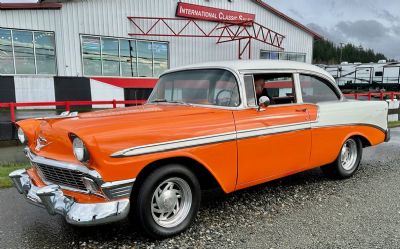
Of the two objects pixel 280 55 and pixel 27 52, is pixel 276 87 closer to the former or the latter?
pixel 27 52

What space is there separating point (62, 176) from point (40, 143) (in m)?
0.53

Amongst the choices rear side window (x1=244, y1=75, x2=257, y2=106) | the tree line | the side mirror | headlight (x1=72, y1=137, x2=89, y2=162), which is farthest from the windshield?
the tree line

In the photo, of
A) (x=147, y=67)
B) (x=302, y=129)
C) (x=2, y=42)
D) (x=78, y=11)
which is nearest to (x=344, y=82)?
(x=147, y=67)

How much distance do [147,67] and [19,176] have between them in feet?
43.3

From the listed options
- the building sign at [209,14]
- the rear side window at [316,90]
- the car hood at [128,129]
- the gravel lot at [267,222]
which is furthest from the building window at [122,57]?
the rear side window at [316,90]

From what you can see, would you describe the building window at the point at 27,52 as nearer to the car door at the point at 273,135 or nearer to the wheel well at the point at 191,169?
the car door at the point at 273,135

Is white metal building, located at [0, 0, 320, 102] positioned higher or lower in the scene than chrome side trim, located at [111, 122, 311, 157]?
higher

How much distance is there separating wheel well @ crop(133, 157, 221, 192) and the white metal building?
11.7 metres

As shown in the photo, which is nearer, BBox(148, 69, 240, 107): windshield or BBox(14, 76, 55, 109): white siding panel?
BBox(148, 69, 240, 107): windshield

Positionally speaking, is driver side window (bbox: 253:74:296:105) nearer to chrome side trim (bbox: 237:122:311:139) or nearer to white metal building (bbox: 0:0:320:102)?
chrome side trim (bbox: 237:122:311:139)

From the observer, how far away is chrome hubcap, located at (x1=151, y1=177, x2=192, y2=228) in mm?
3258

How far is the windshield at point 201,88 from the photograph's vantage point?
3926 mm

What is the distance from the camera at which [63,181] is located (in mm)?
3158

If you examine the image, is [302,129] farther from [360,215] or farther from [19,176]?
[19,176]
